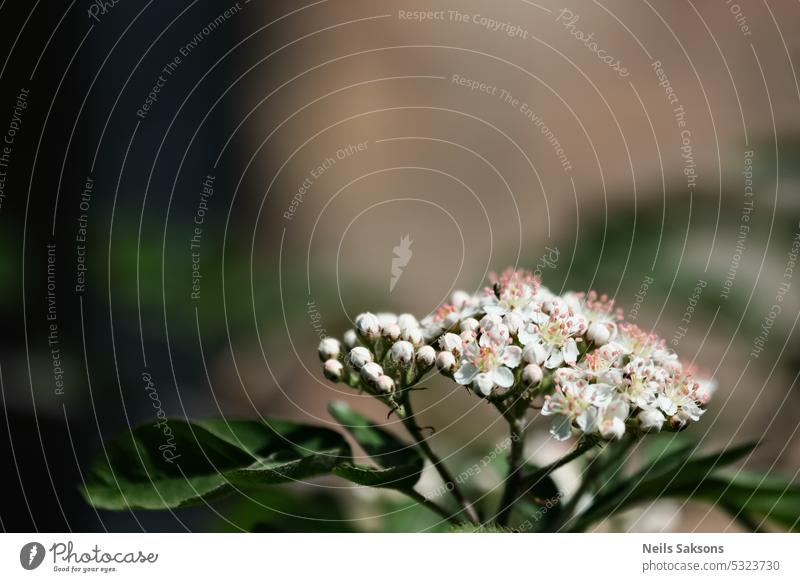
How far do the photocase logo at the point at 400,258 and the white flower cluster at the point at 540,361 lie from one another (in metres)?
1.40

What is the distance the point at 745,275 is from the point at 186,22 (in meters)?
1.92

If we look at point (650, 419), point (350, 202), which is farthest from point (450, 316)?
point (350, 202)

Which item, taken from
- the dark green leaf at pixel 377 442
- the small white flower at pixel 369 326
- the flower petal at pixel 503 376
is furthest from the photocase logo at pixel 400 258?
the flower petal at pixel 503 376

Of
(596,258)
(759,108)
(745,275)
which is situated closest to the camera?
(745,275)

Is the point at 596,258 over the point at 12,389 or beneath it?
over

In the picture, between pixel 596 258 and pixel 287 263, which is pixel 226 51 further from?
pixel 596 258

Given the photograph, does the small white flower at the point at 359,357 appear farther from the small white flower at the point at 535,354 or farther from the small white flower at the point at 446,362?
the small white flower at the point at 535,354

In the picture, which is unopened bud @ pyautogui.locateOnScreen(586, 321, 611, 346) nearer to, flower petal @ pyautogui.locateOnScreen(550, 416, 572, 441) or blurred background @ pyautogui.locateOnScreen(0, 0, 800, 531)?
flower petal @ pyautogui.locateOnScreen(550, 416, 572, 441)

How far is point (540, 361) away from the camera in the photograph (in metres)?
0.92
